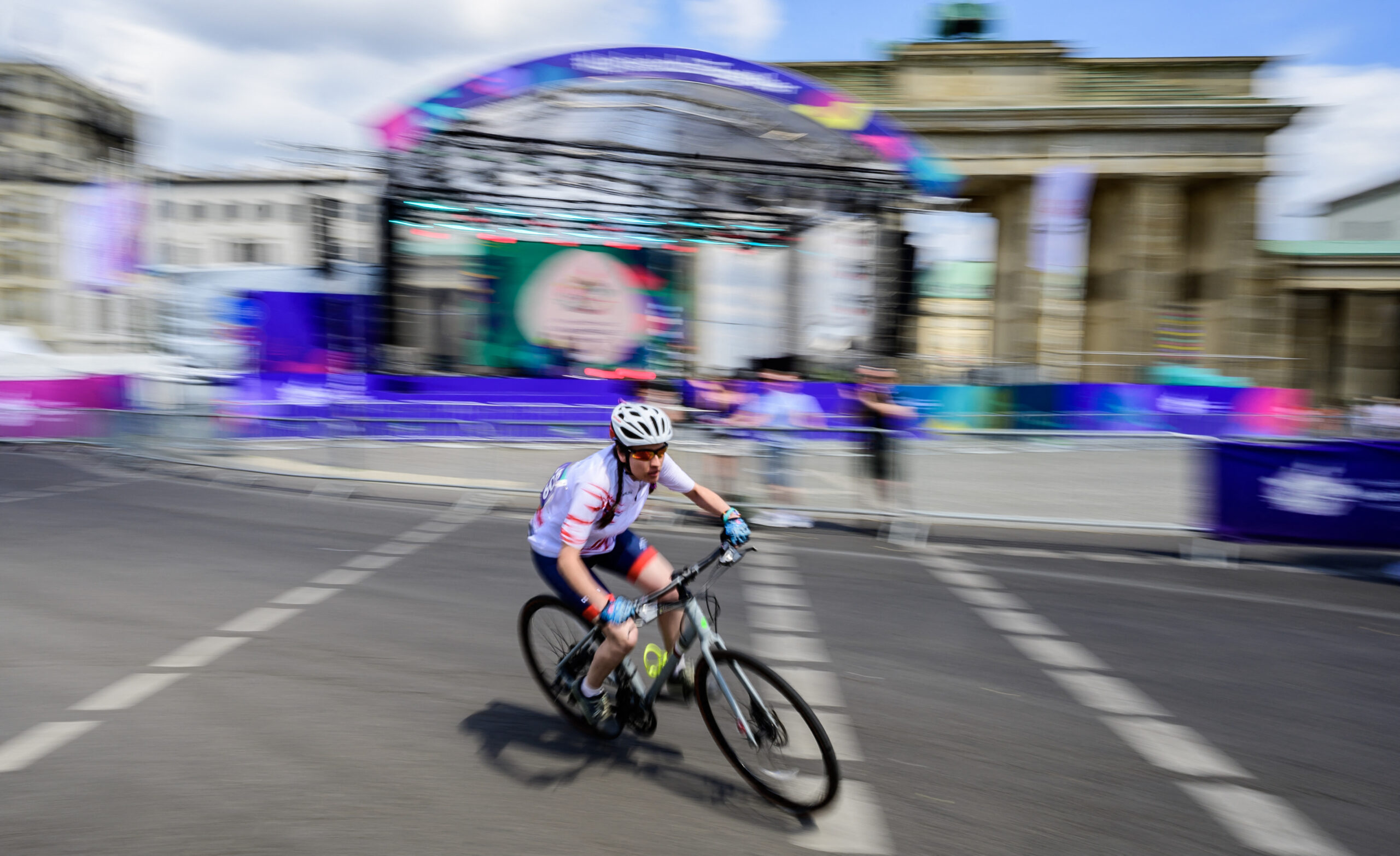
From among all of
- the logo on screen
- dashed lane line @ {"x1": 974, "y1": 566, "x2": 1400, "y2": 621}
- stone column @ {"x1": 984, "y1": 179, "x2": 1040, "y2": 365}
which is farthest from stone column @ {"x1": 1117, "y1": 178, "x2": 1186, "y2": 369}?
dashed lane line @ {"x1": 974, "y1": 566, "x2": 1400, "y2": 621}

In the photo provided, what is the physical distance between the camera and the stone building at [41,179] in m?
72.5

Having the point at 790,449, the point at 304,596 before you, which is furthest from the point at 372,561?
the point at 790,449

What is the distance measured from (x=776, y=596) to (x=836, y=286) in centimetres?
1703

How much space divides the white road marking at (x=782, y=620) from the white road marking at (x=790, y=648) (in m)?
0.18

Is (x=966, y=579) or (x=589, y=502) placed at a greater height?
(x=589, y=502)

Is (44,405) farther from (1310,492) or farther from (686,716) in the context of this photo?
(1310,492)

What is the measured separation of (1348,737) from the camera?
5465mm

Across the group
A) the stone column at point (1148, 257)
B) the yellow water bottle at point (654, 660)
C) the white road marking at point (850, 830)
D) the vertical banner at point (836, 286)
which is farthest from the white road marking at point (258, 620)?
the stone column at point (1148, 257)

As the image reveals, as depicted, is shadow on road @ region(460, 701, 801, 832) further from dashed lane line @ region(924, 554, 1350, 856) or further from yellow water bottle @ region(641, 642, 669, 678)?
dashed lane line @ region(924, 554, 1350, 856)

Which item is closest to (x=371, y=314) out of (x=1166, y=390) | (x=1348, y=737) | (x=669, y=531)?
(x=669, y=531)

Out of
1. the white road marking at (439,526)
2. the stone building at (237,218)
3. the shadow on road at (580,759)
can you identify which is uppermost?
the stone building at (237,218)

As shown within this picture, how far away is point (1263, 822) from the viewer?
14.4 feet

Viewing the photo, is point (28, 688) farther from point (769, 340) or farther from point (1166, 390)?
point (1166, 390)

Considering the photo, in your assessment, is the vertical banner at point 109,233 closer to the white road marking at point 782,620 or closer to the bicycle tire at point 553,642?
the white road marking at point 782,620
